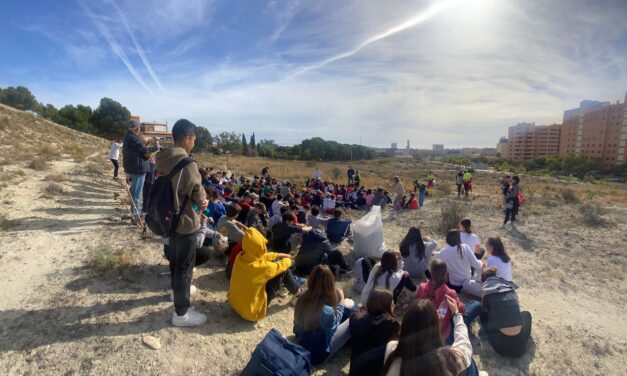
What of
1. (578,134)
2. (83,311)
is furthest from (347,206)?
(578,134)

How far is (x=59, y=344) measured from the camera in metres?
2.99

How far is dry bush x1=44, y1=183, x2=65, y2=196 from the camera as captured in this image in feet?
27.0

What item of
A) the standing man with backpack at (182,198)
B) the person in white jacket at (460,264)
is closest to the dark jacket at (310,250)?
the person in white jacket at (460,264)

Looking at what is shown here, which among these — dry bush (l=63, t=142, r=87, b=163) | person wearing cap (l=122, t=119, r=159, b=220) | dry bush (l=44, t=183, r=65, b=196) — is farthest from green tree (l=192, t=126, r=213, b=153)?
person wearing cap (l=122, t=119, r=159, b=220)

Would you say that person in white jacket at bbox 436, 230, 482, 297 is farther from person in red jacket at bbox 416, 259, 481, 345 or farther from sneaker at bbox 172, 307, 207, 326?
sneaker at bbox 172, 307, 207, 326

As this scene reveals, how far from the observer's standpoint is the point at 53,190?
8406mm

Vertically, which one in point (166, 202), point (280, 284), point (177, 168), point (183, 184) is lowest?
point (280, 284)

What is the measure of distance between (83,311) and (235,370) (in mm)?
1917

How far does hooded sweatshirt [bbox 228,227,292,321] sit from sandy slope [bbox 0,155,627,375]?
188 millimetres

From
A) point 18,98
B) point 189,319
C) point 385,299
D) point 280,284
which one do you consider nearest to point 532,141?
point 280,284

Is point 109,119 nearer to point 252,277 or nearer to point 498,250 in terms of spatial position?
point 252,277

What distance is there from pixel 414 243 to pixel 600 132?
84.3 meters

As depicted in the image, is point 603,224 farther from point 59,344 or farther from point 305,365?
point 59,344

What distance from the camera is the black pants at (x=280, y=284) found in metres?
4.00
